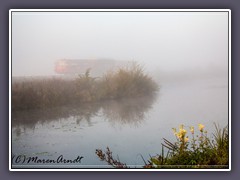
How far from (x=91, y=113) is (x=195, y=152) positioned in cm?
81

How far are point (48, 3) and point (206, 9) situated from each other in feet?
3.80

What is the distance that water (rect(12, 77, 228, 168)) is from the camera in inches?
92.2

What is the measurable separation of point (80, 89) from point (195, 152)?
96cm

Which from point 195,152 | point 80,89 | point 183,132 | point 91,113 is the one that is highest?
point 80,89

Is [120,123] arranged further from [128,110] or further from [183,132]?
[183,132]

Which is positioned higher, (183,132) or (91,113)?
(91,113)

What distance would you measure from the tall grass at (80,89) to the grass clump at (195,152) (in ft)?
1.35

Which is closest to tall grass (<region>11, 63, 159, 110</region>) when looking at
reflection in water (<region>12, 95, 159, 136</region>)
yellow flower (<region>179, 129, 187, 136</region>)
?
reflection in water (<region>12, 95, 159, 136</region>)

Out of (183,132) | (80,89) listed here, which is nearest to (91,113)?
(80,89)

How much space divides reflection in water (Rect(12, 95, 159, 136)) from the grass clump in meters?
0.28

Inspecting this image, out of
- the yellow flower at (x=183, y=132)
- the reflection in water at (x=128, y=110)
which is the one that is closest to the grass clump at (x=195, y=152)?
the yellow flower at (x=183, y=132)

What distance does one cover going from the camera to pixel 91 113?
2.37m

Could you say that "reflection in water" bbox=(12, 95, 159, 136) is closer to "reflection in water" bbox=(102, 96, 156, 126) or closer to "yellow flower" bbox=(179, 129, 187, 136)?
"reflection in water" bbox=(102, 96, 156, 126)
